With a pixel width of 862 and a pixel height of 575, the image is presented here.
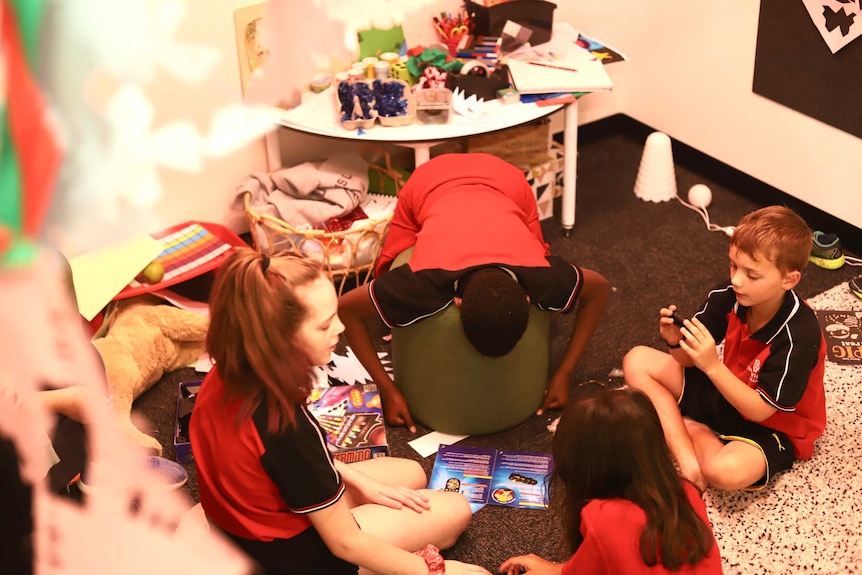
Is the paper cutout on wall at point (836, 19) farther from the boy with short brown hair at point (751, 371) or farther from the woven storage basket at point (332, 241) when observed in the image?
the woven storage basket at point (332, 241)

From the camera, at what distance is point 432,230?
1.65 m

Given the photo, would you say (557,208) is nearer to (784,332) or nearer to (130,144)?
(784,332)

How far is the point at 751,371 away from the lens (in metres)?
1.55

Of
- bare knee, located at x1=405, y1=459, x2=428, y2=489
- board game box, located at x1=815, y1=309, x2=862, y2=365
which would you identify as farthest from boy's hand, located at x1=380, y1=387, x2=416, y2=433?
board game box, located at x1=815, y1=309, x2=862, y2=365

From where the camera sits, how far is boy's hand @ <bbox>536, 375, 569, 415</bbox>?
176 cm

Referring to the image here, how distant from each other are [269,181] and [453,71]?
50 centimetres

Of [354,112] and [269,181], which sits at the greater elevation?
[354,112]

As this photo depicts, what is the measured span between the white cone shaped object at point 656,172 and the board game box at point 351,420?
1.06 m

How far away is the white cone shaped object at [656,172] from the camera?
7.88 ft

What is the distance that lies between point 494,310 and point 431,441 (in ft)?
1.26

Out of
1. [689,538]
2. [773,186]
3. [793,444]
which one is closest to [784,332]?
[793,444]

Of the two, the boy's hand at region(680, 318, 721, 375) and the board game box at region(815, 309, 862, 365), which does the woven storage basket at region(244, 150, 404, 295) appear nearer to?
the boy's hand at region(680, 318, 721, 375)

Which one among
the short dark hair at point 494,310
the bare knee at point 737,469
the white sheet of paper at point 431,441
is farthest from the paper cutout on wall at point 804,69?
the white sheet of paper at point 431,441

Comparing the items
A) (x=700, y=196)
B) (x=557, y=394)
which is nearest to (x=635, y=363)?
(x=557, y=394)
